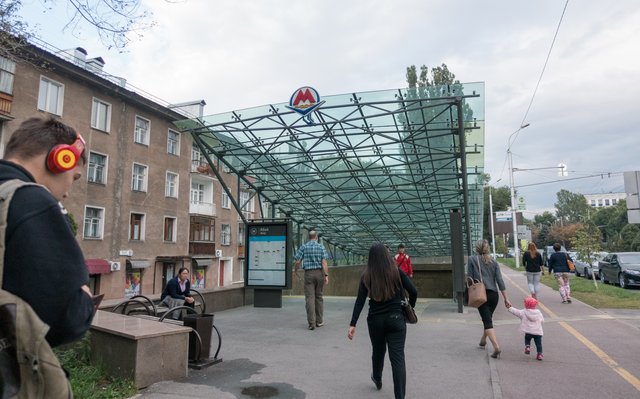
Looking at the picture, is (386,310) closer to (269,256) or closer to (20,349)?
(20,349)

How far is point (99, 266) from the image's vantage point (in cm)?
2356

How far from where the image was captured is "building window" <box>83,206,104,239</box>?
2345cm

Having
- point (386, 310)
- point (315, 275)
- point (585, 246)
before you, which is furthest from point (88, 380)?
point (585, 246)

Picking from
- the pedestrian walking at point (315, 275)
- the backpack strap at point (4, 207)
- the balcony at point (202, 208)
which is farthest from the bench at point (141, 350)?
the balcony at point (202, 208)

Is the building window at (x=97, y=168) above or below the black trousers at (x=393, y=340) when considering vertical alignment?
above

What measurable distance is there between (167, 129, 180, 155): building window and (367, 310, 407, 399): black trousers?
27724 mm

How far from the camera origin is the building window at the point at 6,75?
19.2 metres

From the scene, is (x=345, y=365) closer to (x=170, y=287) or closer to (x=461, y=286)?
(x=170, y=287)

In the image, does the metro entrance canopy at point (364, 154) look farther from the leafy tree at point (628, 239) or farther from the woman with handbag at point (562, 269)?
the leafy tree at point (628, 239)

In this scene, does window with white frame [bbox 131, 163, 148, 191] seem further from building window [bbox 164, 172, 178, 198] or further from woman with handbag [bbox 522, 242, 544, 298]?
woman with handbag [bbox 522, 242, 544, 298]

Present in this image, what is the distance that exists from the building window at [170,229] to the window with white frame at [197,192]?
314cm

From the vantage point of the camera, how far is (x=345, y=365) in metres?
6.11

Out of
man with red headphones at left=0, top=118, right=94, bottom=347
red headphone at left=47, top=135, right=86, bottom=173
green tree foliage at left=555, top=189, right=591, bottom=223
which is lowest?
man with red headphones at left=0, top=118, right=94, bottom=347

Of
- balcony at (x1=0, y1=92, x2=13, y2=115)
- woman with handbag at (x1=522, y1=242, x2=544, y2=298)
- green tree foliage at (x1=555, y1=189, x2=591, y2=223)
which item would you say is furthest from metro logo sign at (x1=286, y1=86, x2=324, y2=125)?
green tree foliage at (x1=555, y1=189, x2=591, y2=223)
